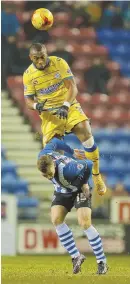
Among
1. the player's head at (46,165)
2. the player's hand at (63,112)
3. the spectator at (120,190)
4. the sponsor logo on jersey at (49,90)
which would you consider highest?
the sponsor logo on jersey at (49,90)

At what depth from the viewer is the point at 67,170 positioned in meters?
7.33

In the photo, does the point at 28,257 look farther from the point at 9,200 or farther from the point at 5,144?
the point at 5,144

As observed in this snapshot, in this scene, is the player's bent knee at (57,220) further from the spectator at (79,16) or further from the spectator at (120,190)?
the spectator at (79,16)

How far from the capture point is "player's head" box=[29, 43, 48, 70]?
758 centimetres

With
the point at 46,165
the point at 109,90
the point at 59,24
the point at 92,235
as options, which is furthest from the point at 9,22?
the point at 46,165

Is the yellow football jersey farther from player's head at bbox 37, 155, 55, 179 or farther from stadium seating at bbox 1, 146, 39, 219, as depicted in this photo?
stadium seating at bbox 1, 146, 39, 219

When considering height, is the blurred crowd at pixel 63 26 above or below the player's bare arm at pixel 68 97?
below

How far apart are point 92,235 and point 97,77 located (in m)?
9.60

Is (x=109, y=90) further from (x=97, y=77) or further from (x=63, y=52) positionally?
(x=63, y=52)

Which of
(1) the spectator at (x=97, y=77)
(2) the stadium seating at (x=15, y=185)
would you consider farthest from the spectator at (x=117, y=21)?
(2) the stadium seating at (x=15, y=185)

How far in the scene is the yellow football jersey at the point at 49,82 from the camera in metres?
8.01

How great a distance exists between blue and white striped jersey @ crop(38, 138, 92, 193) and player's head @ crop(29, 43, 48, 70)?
797mm

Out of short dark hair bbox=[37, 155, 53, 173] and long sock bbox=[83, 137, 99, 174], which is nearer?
short dark hair bbox=[37, 155, 53, 173]

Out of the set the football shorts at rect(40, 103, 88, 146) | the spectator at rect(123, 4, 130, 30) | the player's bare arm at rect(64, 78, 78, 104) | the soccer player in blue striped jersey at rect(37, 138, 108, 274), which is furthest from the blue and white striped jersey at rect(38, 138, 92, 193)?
the spectator at rect(123, 4, 130, 30)
